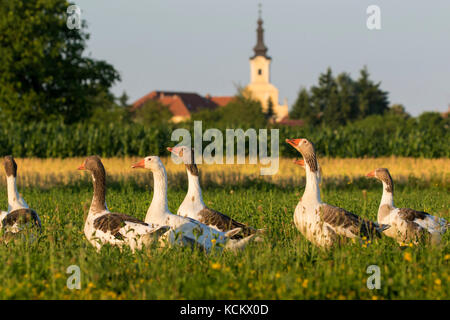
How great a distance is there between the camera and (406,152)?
43594mm

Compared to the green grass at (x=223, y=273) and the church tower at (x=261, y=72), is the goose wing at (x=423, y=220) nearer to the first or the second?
the green grass at (x=223, y=273)

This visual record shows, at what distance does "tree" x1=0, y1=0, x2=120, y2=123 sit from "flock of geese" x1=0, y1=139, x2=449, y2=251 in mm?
43962

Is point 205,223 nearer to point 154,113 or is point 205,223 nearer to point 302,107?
point 154,113

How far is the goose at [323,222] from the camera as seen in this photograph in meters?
9.24

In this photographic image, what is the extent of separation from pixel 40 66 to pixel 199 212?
4787cm

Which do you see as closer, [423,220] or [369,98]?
[423,220]

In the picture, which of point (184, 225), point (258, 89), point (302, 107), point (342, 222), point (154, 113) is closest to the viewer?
point (184, 225)

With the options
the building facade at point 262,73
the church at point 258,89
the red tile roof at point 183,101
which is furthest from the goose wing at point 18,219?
the building facade at point 262,73

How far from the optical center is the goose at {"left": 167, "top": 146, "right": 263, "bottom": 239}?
31.5 feet

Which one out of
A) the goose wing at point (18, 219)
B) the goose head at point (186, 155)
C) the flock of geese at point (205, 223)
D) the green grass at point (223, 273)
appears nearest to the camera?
the green grass at point (223, 273)

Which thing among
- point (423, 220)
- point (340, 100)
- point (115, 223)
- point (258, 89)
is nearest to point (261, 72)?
point (258, 89)

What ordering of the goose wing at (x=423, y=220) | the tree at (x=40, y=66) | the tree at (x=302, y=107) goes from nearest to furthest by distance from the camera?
the goose wing at (x=423, y=220), the tree at (x=40, y=66), the tree at (x=302, y=107)

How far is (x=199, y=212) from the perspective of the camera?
1005 cm
